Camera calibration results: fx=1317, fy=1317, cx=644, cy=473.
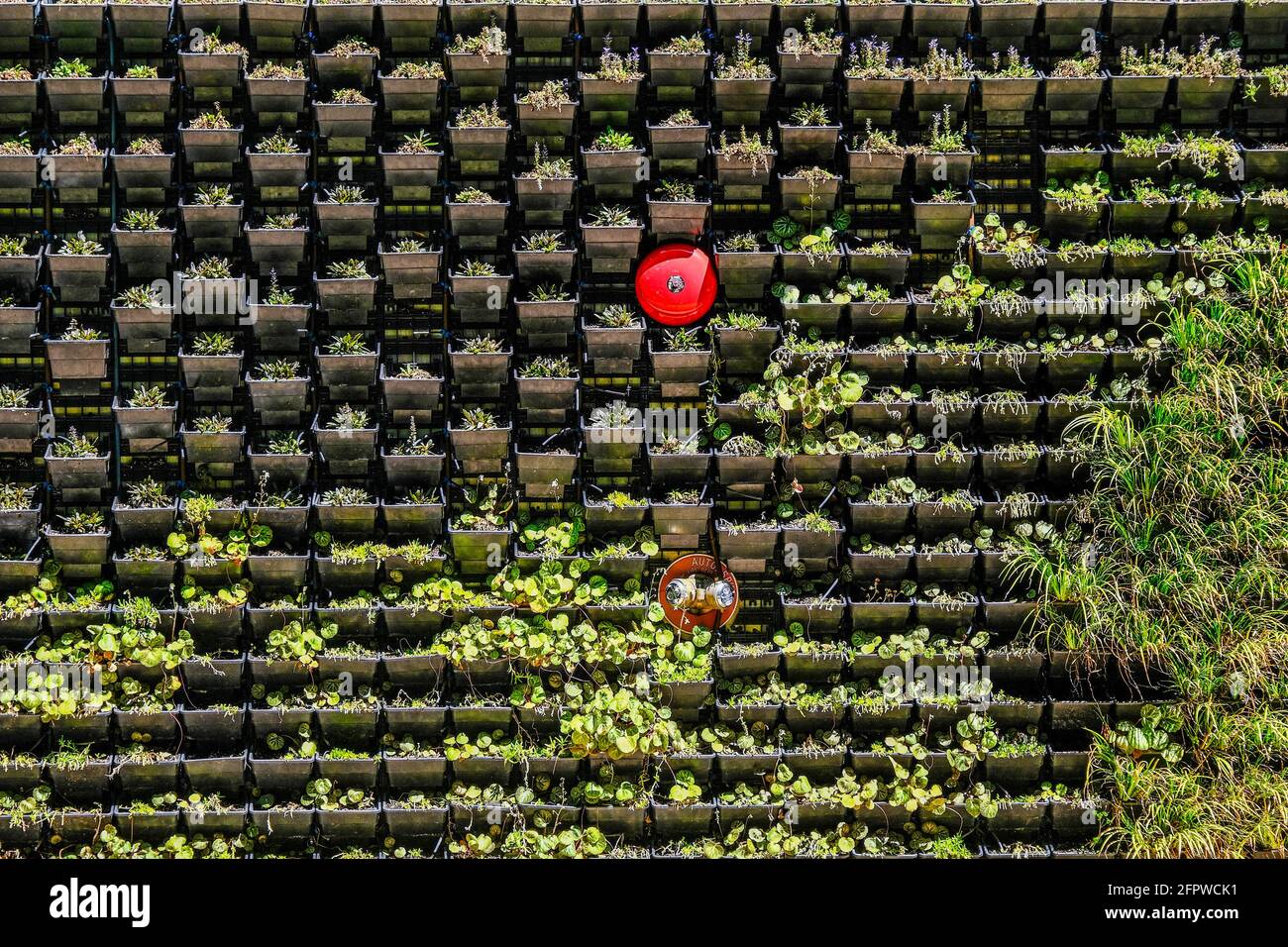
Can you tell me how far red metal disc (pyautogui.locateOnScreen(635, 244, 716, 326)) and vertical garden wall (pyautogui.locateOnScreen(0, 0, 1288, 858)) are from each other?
9 centimetres

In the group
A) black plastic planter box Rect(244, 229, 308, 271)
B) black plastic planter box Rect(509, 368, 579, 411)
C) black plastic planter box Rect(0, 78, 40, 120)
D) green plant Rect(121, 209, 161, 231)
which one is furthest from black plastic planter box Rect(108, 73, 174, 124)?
black plastic planter box Rect(509, 368, 579, 411)

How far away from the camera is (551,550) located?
22.2 feet

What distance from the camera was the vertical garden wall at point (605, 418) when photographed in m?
6.68

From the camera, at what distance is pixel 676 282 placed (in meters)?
6.82

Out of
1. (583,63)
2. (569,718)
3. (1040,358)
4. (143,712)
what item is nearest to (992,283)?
(1040,358)

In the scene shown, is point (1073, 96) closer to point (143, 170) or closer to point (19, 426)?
point (143, 170)

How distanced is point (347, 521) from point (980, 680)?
3.37 metres

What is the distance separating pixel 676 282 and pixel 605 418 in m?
0.79

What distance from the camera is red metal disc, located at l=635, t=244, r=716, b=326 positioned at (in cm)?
682

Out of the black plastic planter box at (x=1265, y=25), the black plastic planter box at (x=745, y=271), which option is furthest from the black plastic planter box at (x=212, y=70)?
Answer: the black plastic planter box at (x=1265, y=25)

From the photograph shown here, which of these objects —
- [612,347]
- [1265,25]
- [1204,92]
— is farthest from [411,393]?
[1265,25]

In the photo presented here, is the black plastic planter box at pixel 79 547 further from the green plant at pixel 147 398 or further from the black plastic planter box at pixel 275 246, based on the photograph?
the black plastic planter box at pixel 275 246

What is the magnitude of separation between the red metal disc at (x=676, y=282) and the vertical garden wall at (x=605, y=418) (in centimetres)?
9

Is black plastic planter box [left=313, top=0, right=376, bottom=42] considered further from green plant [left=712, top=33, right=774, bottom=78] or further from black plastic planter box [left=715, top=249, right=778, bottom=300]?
black plastic planter box [left=715, top=249, right=778, bottom=300]
